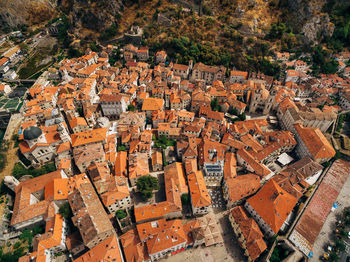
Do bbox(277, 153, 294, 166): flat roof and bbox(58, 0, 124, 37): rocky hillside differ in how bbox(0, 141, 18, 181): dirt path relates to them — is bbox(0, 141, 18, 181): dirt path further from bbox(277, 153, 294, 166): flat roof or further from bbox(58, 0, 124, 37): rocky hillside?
bbox(277, 153, 294, 166): flat roof

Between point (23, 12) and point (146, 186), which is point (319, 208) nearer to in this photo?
point (146, 186)

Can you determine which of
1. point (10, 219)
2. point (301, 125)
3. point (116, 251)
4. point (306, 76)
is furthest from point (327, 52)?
point (10, 219)

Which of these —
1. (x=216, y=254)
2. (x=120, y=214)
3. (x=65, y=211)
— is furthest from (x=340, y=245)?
(x=65, y=211)

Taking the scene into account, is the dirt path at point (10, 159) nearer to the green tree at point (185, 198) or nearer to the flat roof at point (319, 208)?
the green tree at point (185, 198)

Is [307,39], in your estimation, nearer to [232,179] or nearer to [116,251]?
[232,179]

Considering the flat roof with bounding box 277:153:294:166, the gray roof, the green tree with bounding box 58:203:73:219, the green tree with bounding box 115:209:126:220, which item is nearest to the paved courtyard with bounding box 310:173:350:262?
the flat roof with bounding box 277:153:294:166

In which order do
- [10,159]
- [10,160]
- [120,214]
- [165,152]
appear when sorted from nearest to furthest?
[120,214] → [10,160] → [10,159] → [165,152]

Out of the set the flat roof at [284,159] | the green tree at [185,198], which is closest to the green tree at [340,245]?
the flat roof at [284,159]
